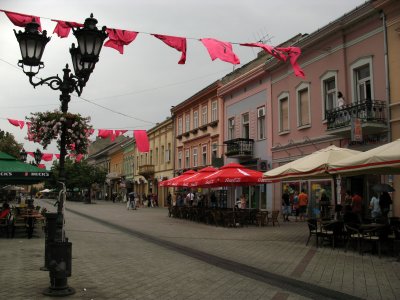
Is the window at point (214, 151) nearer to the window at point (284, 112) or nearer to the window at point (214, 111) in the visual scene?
the window at point (214, 111)

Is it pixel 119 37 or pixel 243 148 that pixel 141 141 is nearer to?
pixel 243 148

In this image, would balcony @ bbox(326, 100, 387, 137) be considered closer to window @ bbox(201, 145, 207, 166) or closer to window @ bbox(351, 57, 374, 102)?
window @ bbox(351, 57, 374, 102)

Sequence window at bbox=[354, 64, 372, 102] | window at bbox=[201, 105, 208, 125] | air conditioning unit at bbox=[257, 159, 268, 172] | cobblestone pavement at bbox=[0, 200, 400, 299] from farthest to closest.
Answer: window at bbox=[201, 105, 208, 125] → air conditioning unit at bbox=[257, 159, 268, 172] → window at bbox=[354, 64, 372, 102] → cobblestone pavement at bbox=[0, 200, 400, 299]

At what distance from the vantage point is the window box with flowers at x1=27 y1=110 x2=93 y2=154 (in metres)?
8.21

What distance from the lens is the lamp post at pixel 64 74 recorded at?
6.75 metres

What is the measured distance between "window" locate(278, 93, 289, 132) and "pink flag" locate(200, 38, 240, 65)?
44.5ft

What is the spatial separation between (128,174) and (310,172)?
52.8 m

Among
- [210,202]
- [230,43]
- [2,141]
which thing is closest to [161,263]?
[230,43]

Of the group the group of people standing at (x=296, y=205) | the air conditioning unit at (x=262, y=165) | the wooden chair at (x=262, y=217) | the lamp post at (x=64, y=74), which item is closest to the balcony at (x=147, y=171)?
the air conditioning unit at (x=262, y=165)

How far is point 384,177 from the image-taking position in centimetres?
1691

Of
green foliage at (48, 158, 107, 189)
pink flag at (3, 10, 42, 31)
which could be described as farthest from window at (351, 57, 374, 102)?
green foliage at (48, 158, 107, 189)

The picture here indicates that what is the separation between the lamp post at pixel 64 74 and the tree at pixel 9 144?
41.9 m

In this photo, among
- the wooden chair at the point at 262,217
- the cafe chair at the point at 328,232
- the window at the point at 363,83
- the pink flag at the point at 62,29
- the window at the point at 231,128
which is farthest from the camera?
the window at the point at 231,128

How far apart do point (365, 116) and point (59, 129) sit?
1265cm
